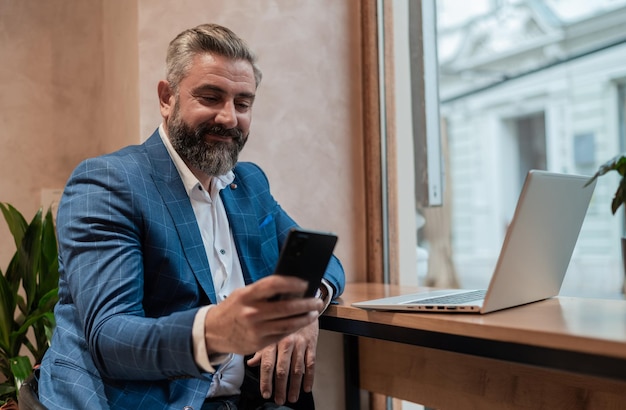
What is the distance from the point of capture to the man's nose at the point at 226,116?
1521mm

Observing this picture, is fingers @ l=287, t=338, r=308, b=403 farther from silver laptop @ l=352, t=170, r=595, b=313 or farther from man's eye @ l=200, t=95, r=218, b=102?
man's eye @ l=200, t=95, r=218, b=102

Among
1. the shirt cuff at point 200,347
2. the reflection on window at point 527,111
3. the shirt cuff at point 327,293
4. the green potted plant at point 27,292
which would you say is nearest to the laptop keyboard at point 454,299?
the shirt cuff at point 327,293

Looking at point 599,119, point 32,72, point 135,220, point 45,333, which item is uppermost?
point 599,119

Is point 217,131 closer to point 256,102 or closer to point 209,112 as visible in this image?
point 209,112

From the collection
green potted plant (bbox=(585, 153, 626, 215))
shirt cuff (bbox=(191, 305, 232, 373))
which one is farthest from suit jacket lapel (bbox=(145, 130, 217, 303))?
green potted plant (bbox=(585, 153, 626, 215))

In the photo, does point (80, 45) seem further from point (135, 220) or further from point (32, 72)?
point (135, 220)

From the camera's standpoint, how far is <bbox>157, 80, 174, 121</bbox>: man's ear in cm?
156

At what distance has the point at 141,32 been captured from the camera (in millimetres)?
1892

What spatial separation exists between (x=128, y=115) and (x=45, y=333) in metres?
0.69

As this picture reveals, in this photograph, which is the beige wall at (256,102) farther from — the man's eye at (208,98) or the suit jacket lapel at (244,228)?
the man's eye at (208,98)

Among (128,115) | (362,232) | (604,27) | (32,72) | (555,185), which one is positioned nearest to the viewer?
(555,185)

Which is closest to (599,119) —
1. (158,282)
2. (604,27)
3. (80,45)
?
(604,27)

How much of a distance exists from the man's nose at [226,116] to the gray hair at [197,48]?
0.37 ft

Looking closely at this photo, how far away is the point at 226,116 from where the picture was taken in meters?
1.52
